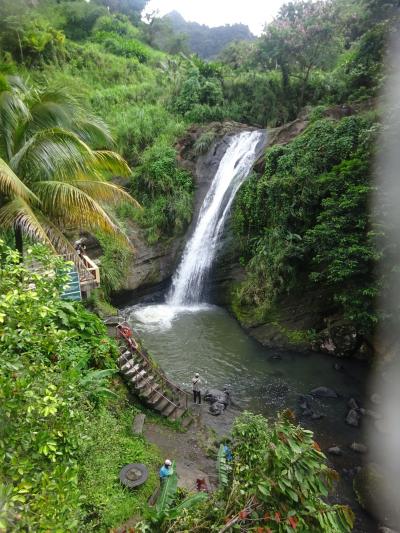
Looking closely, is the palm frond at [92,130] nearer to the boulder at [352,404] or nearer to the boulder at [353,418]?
the boulder at [353,418]

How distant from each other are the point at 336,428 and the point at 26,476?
32.0ft

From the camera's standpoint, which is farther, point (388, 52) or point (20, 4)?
point (20, 4)

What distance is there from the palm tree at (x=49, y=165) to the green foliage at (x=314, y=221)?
7.40 m

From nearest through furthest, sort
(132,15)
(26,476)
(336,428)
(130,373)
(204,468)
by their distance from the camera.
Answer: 1. (26,476)
2. (204,468)
3. (130,373)
4. (336,428)
5. (132,15)

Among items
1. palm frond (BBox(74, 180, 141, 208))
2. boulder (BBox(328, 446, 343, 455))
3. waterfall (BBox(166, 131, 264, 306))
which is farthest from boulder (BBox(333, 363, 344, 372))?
palm frond (BBox(74, 180, 141, 208))

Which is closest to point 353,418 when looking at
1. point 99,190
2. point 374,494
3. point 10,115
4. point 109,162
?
point 374,494

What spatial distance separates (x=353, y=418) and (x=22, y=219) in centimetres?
1049

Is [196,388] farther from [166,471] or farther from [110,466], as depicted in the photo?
[110,466]

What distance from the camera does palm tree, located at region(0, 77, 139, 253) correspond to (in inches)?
276

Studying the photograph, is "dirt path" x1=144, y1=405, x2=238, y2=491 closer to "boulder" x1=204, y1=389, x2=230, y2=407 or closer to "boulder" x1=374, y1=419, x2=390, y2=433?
"boulder" x1=204, y1=389, x2=230, y2=407

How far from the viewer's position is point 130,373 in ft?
33.8

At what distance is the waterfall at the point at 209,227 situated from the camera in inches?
720

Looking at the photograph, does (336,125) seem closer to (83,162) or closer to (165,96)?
(83,162)

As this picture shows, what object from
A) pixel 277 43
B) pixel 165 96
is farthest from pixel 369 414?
pixel 165 96
